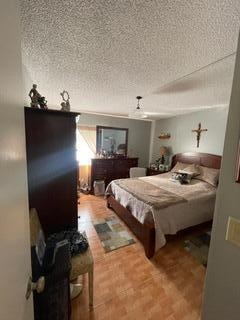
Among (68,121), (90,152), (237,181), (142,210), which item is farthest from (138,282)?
(90,152)

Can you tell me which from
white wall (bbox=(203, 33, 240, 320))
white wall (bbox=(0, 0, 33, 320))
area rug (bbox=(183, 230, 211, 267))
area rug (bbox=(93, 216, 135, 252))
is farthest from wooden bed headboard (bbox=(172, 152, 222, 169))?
white wall (bbox=(0, 0, 33, 320))

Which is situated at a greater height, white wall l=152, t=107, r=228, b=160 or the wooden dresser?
white wall l=152, t=107, r=228, b=160

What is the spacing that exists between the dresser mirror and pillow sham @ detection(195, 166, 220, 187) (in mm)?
2362

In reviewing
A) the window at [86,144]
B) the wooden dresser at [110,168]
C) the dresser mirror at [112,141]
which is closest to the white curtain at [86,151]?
the window at [86,144]

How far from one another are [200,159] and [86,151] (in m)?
3.14

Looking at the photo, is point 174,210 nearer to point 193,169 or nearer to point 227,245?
point 227,245

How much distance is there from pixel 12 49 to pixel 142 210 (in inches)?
86.4

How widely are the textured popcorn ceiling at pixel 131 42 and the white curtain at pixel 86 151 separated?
2283 millimetres

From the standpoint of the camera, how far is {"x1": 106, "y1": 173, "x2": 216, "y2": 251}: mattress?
2.12 metres

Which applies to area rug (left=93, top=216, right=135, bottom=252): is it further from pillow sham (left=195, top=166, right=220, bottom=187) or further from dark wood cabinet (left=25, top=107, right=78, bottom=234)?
pillow sham (left=195, top=166, right=220, bottom=187)

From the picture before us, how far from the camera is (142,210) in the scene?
2279 millimetres

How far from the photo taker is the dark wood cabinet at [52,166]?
142 centimetres

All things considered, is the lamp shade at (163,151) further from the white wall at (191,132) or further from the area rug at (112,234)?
the area rug at (112,234)

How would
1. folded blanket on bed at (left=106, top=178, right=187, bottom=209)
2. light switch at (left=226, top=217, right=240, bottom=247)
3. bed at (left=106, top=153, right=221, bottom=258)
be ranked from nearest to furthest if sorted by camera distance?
light switch at (left=226, top=217, right=240, bottom=247) → bed at (left=106, top=153, right=221, bottom=258) → folded blanket on bed at (left=106, top=178, right=187, bottom=209)
